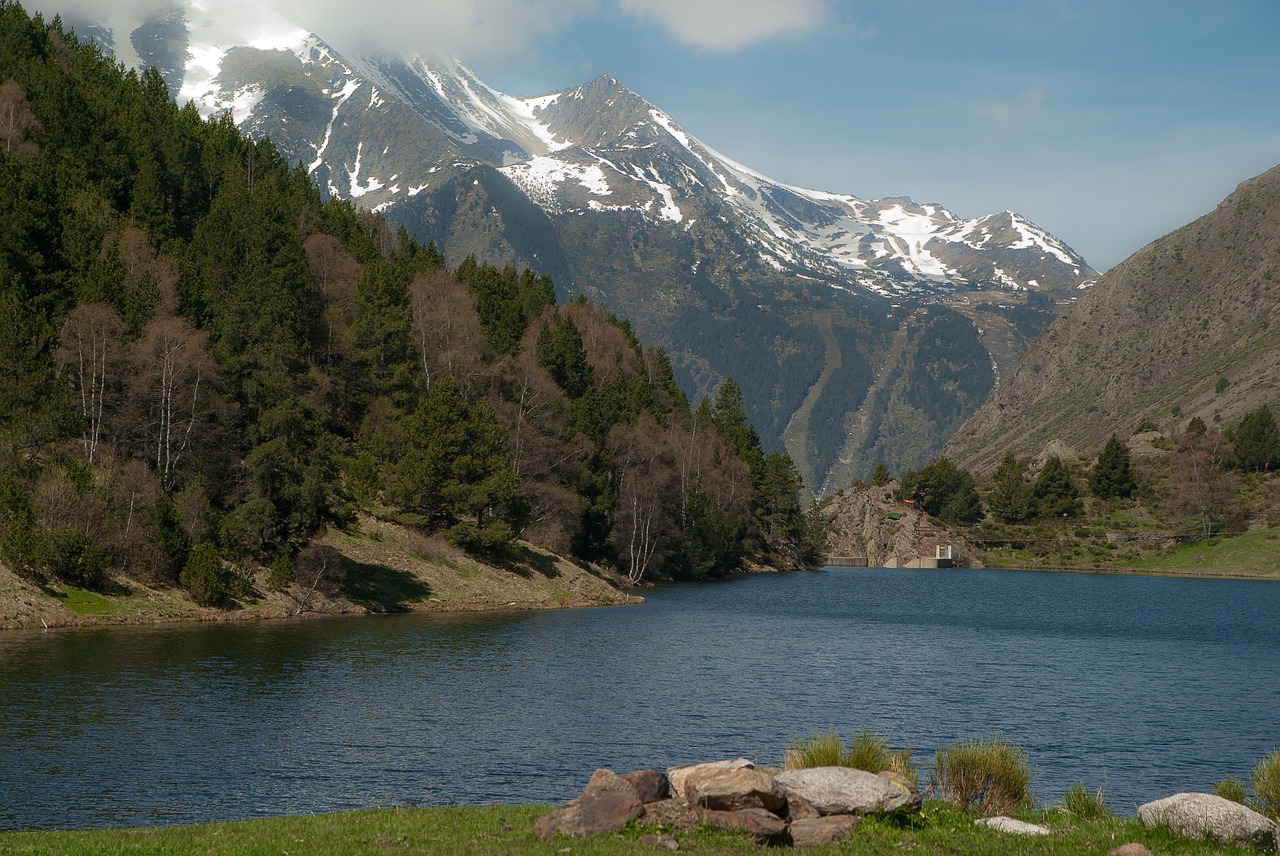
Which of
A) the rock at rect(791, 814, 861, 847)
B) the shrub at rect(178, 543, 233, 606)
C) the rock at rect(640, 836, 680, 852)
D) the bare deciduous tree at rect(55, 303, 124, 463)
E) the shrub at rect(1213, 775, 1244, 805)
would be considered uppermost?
the bare deciduous tree at rect(55, 303, 124, 463)

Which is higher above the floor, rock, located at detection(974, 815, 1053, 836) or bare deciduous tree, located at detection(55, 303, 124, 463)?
bare deciduous tree, located at detection(55, 303, 124, 463)

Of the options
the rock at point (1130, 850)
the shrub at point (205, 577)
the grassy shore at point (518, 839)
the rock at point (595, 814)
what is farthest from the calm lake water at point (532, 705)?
the rock at point (1130, 850)

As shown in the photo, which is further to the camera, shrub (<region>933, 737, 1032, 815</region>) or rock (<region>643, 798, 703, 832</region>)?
shrub (<region>933, 737, 1032, 815</region>)

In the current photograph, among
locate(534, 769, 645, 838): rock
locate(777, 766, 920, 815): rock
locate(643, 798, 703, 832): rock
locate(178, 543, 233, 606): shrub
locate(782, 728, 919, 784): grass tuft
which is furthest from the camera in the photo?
locate(178, 543, 233, 606): shrub

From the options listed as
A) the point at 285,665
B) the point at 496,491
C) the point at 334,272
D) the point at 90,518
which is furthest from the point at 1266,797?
the point at 334,272

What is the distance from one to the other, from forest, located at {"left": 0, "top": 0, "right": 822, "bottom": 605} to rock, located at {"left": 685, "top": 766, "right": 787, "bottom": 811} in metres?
59.7

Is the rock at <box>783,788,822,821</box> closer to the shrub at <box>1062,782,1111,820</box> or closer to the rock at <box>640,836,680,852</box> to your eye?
the rock at <box>640,836,680,852</box>

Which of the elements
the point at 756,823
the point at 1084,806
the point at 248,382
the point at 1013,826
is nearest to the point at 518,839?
the point at 756,823

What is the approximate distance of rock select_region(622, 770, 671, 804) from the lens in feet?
84.8

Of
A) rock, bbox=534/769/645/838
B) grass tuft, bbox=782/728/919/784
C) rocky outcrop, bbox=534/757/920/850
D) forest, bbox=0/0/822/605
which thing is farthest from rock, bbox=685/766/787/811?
forest, bbox=0/0/822/605

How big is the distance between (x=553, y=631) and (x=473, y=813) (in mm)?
54338

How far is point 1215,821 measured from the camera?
76.5 feet

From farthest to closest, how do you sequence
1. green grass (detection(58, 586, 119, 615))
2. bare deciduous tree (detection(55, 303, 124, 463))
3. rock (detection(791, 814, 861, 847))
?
bare deciduous tree (detection(55, 303, 124, 463)) → green grass (detection(58, 586, 119, 615)) → rock (detection(791, 814, 861, 847))

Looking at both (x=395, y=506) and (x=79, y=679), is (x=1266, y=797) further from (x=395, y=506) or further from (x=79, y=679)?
(x=395, y=506)
